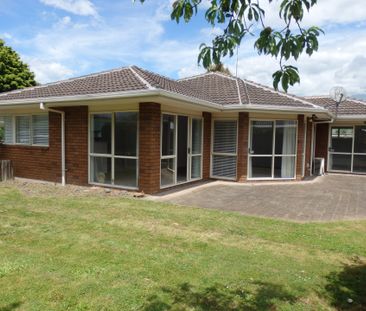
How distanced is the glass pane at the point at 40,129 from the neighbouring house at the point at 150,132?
4 centimetres

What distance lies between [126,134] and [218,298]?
7.35 m

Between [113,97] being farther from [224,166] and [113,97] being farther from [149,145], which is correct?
[224,166]

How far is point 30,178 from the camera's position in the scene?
12664 mm

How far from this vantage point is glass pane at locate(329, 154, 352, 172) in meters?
17.1

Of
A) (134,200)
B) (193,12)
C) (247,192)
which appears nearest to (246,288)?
(193,12)

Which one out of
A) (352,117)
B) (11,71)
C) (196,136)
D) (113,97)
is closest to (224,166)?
(196,136)

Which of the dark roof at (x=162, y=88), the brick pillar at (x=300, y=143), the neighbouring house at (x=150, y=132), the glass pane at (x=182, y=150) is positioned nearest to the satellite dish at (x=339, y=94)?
the neighbouring house at (x=150, y=132)

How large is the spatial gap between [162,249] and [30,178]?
9.36 metres

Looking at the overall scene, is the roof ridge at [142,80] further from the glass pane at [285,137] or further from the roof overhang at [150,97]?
the glass pane at [285,137]

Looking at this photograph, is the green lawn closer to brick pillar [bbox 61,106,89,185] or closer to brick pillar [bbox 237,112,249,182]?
brick pillar [bbox 61,106,89,185]

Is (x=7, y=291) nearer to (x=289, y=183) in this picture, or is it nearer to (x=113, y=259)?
(x=113, y=259)

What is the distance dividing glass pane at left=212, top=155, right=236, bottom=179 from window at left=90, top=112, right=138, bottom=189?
4.27 m

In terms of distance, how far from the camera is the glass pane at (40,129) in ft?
39.7

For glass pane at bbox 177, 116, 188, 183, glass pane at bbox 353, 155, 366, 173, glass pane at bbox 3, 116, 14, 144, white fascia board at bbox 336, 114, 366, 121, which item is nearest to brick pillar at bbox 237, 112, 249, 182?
glass pane at bbox 177, 116, 188, 183
